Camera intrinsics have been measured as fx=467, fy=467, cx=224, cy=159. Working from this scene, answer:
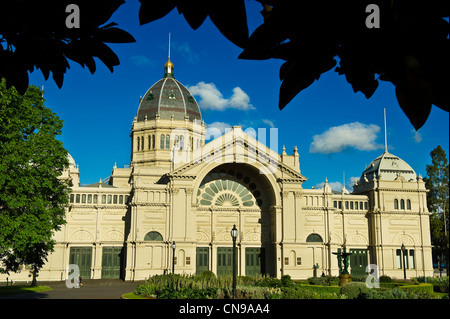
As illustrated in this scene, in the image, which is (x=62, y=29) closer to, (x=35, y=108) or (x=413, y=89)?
(x=413, y=89)

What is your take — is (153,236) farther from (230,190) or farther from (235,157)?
(235,157)

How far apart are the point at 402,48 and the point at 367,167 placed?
222 ft

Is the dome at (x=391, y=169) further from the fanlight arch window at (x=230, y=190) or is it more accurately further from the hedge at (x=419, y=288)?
the hedge at (x=419, y=288)

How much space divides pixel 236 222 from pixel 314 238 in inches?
346

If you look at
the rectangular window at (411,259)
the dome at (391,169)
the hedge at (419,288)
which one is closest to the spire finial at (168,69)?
the dome at (391,169)

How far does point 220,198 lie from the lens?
52312 millimetres

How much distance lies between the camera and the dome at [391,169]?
6219 centimetres

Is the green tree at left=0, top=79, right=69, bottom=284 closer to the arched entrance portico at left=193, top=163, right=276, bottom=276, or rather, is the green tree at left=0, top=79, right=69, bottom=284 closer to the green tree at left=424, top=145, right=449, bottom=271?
the arched entrance portico at left=193, top=163, right=276, bottom=276

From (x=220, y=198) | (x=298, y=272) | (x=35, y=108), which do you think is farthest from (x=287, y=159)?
(x=35, y=108)

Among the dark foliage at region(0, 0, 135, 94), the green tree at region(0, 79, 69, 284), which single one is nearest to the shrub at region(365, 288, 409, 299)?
the green tree at region(0, 79, 69, 284)

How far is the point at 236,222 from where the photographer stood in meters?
51.6

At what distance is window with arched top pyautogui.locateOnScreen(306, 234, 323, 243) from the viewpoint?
51375 millimetres

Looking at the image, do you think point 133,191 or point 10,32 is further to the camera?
point 133,191

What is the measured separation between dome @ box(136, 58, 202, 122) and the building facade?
1095cm
